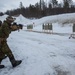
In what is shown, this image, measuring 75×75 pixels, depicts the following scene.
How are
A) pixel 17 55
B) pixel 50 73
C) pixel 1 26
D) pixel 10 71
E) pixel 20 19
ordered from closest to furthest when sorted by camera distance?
1. pixel 50 73
2. pixel 10 71
3. pixel 1 26
4. pixel 17 55
5. pixel 20 19

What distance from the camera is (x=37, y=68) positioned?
7922 mm

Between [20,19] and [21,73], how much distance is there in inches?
2386

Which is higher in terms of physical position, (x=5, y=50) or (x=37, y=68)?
(x=5, y=50)

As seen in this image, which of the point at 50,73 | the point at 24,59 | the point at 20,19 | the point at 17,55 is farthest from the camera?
the point at 20,19

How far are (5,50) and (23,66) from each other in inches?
34.5

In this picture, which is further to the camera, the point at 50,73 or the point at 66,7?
the point at 66,7

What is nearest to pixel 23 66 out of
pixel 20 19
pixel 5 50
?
pixel 5 50

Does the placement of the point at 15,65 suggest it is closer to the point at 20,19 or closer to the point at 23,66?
the point at 23,66

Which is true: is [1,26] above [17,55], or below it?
above

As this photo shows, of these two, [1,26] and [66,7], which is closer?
[1,26]

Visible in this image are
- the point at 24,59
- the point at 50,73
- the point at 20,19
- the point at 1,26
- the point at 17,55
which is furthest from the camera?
the point at 20,19

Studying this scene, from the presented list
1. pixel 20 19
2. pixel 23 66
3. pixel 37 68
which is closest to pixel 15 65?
pixel 23 66

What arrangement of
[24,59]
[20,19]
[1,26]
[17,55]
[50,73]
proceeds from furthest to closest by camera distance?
[20,19]
[17,55]
[24,59]
[1,26]
[50,73]

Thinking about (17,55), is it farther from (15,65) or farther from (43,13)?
(43,13)
